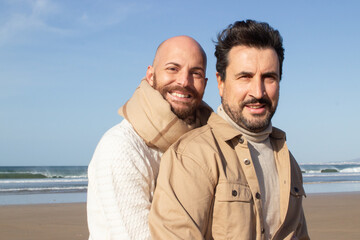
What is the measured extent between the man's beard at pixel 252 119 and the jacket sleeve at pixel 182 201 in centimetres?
44

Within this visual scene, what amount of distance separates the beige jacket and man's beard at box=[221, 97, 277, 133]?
0.33 ft

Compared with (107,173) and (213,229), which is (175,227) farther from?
(107,173)

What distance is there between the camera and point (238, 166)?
2.17m

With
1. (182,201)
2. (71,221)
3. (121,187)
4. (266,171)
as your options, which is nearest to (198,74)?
(266,171)

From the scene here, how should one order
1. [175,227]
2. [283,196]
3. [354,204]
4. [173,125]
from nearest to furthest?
[175,227] → [283,196] → [173,125] → [354,204]

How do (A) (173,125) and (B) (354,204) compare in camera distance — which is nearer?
(A) (173,125)

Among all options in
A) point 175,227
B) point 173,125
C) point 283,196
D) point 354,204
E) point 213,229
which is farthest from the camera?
point 354,204

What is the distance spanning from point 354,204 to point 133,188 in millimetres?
10416

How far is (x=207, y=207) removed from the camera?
1990mm

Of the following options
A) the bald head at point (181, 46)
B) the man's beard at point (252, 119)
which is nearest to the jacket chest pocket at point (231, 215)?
the man's beard at point (252, 119)

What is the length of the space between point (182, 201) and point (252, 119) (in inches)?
25.5

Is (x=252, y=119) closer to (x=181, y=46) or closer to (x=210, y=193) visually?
(x=210, y=193)

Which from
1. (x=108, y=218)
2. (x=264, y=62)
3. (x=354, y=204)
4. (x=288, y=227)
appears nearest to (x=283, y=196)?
(x=288, y=227)

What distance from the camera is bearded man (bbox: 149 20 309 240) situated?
6.48ft
